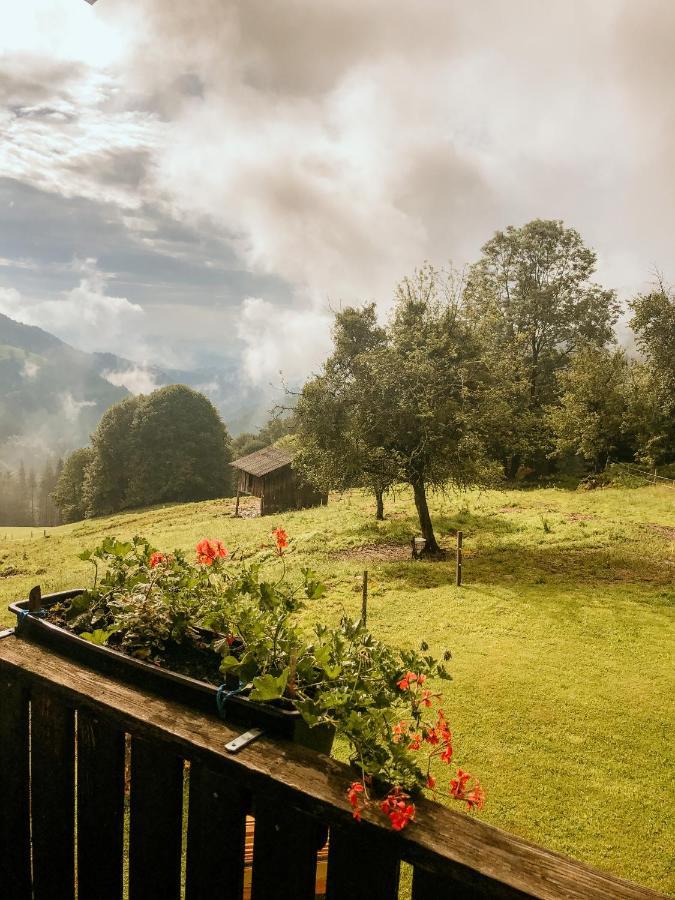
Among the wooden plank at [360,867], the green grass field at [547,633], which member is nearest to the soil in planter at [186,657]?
the wooden plank at [360,867]

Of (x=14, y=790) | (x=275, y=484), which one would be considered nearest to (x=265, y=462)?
(x=275, y=484)

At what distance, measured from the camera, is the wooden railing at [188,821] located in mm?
1292

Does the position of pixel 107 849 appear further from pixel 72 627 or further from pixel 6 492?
pixel 6 492

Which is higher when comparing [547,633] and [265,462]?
[265,462]

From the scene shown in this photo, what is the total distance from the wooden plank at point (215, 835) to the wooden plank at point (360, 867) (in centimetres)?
32

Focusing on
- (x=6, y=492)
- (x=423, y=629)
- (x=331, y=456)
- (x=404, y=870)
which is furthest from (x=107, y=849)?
(x=6, y=492)

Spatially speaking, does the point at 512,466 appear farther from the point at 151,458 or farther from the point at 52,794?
the point at 52,794

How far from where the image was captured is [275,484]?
1251 inches

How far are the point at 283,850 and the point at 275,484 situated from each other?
30.5 meters

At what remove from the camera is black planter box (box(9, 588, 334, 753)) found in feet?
5.80

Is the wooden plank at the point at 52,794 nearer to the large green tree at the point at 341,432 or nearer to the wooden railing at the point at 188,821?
the wooden railing at the point at 188,821

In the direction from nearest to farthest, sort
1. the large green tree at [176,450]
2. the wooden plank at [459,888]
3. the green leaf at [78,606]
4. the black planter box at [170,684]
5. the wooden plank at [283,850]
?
the wooden plank at [459,888] < the wooden plank at [283,850] < the black planter box at [170,684] < the green leaf at [78,606] < the large green tree at [176,450]

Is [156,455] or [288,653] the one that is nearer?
[288,653]

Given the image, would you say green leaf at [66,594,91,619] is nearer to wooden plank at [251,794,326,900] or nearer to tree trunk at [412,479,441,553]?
wooden plank at [251,794,326,900]
